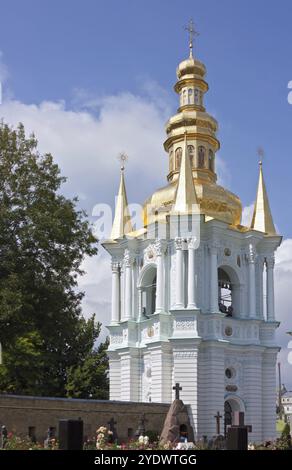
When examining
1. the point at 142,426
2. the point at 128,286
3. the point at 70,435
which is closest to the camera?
the point at 70,435

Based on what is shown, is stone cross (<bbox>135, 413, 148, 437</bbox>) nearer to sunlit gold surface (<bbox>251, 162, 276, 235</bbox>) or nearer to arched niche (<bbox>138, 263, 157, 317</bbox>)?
arched niche (<bbox>138, 263, 157, 317</bbox>)

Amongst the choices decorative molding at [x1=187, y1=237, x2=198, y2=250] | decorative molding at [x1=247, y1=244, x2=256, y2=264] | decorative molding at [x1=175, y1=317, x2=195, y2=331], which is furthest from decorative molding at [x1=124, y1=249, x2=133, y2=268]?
decorative molding at [x1=247, y1=244, x2=256, y2=264]

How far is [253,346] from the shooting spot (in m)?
39.4

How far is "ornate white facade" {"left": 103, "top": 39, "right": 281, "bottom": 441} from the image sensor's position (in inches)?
1479

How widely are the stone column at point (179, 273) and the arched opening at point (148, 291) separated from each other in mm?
2919

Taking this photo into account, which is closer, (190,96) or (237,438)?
(237,438)

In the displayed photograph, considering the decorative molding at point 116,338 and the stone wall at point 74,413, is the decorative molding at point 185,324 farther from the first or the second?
the decorative molding at point 116,338

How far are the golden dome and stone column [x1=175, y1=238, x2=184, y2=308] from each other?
7.64 feet

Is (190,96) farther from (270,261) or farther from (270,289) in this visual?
(270,289)

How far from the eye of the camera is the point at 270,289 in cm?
4147

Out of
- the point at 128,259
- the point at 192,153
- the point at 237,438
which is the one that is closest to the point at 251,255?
the point at 128,259

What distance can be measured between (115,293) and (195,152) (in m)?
8.91

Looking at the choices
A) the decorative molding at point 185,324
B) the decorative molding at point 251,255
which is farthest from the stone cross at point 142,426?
the decorative molding at point 251,255

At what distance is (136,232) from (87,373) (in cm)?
1252
